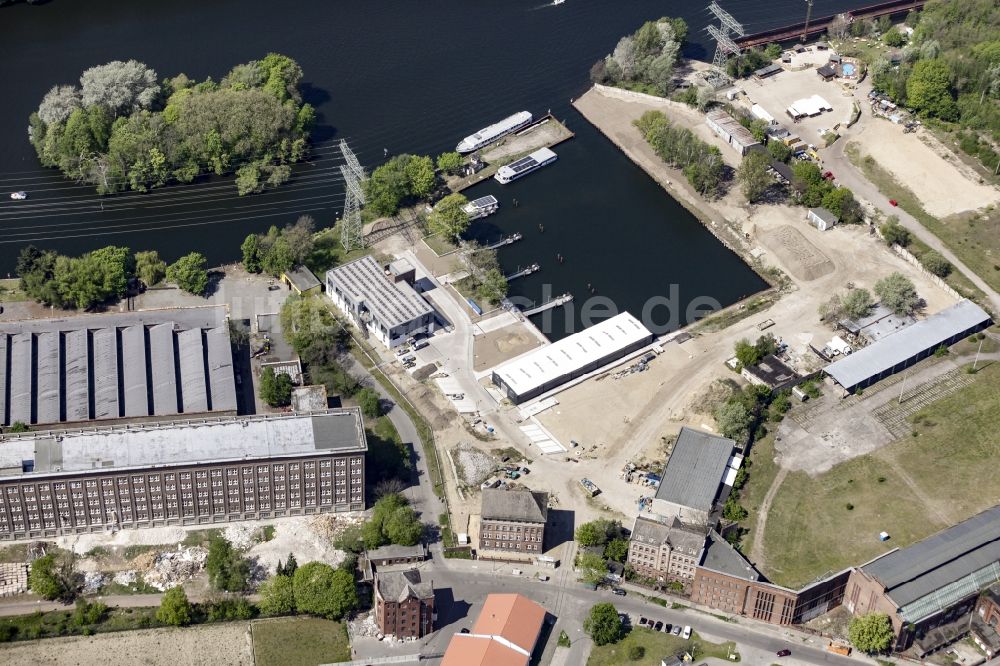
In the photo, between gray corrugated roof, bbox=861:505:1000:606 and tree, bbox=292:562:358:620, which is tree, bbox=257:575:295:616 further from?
gray corrugated roof, bbox=861:505:1000:606

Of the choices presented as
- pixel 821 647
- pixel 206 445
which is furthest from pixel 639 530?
pixel 206 445

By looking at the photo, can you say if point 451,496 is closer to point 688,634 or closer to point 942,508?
point 688,634

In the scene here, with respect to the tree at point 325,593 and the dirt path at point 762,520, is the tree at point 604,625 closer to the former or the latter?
the dirt path at point 762,520

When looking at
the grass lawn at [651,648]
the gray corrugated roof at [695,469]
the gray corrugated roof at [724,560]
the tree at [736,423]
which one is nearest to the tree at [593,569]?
the grass lawn at [651,648]

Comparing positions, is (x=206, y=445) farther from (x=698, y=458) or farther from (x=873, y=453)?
(x=873, y=453)

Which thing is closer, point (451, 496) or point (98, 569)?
point (98, 569)

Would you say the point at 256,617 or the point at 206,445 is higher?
the point at 206,445

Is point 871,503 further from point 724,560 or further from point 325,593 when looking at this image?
point 325,593
